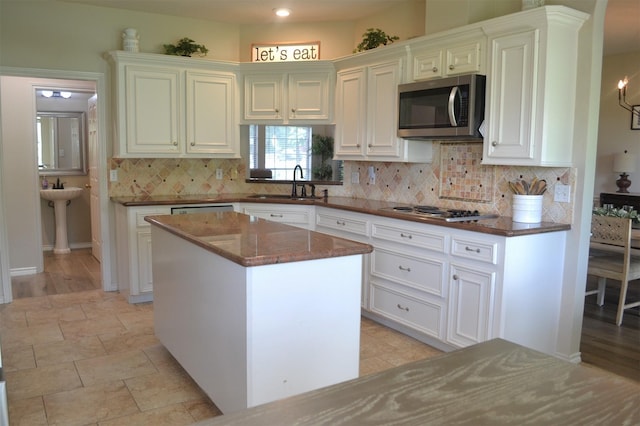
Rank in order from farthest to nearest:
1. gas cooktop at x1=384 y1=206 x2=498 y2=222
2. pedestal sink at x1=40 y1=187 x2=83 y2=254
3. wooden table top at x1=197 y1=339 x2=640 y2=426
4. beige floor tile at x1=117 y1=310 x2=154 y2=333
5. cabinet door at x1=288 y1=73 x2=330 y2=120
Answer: pedestal sink at x1=40 y1=187 x2=83 y2=254
cabinet door at x1=288 y1=73 x2=330 y2=120
beige floor tile at x1=117 y1=310 x2=154 y2=333
gas cooktop at x1=384 y1=206 x2=498 y2=222
wooden table top at x1=197 y1=339 x2=640 y2=426

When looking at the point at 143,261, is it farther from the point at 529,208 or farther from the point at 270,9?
the point at 529,208

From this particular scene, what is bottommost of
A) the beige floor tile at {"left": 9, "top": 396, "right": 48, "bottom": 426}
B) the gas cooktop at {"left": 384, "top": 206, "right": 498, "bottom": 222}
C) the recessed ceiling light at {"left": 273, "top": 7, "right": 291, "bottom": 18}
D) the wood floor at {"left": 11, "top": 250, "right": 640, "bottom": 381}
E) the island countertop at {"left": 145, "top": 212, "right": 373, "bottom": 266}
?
the beige floor tile at {"left": 9, "top": 396, "right": 48, "bottom": 426}

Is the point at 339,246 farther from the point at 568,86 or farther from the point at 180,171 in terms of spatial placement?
the point at 180,171

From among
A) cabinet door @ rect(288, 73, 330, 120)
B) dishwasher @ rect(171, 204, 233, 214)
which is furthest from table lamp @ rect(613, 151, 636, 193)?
dishwasher @ rect(171, 204, 233, 214)

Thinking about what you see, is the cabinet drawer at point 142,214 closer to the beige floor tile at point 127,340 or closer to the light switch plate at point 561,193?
the beige floor tile at point 127,340

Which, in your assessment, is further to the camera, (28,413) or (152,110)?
(152,110)

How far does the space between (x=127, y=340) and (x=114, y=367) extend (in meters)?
0.48

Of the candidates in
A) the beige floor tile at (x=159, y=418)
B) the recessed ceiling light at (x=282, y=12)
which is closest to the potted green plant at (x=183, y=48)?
the recessed ceiling light at (x=282, y=12)

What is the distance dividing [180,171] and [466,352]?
14.4ft

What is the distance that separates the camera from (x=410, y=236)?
3.60 m

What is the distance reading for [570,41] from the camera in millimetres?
3143

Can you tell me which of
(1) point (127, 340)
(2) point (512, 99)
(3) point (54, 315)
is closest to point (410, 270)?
(2) point (512, 99)

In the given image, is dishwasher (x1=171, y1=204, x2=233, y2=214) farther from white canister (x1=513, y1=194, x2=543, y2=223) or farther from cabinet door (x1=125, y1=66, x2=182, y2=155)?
white canister (x1=513, y1=194, x2=543, y2=223)

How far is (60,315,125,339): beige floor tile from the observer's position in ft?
12.5
